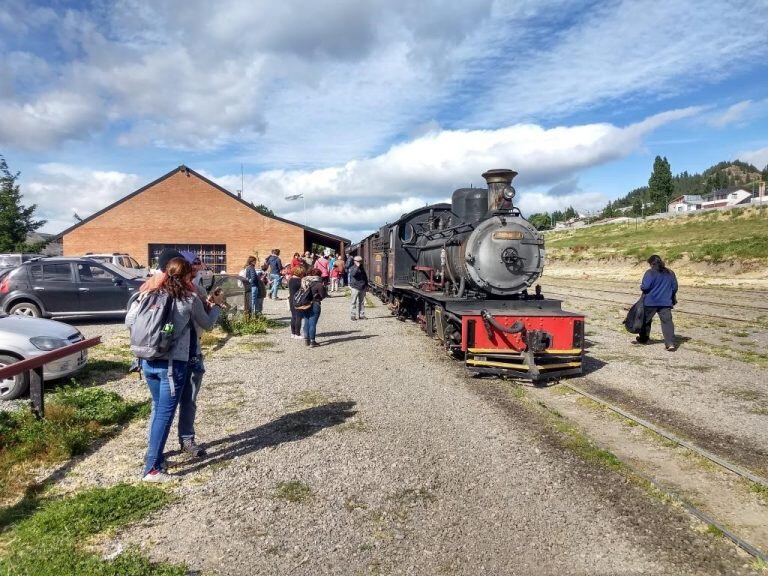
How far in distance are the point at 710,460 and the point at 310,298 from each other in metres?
7.47

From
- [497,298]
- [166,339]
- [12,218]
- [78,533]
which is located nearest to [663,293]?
[497,298]

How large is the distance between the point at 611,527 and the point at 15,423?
562 cm

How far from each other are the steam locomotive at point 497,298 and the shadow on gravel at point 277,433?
252 centimetres

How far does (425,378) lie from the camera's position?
8203 mm

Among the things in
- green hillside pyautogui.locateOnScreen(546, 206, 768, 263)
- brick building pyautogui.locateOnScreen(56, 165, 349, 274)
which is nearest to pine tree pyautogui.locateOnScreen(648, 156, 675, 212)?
green hillside pyautogui.locateOnScreen(546, 206, 768, 263)

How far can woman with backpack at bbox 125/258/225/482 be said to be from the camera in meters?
4.29

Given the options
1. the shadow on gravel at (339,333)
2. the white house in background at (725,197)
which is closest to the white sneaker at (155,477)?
the shadow on gravel at (339,333)

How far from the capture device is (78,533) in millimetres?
3633

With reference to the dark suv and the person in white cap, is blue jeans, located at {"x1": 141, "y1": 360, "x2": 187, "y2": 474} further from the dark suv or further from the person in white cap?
the person in white cap

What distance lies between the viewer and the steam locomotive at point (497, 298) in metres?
8.15

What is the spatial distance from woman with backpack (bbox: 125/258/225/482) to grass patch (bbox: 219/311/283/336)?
8117 mm

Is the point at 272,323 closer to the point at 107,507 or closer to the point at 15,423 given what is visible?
the point at 15,423

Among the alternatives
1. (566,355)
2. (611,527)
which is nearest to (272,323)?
(566,355)

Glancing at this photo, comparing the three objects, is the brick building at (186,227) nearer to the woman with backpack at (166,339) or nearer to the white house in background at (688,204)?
the woman with backpack at (166,339)
